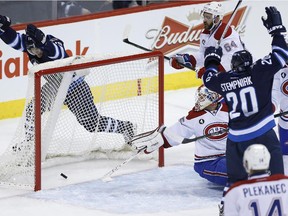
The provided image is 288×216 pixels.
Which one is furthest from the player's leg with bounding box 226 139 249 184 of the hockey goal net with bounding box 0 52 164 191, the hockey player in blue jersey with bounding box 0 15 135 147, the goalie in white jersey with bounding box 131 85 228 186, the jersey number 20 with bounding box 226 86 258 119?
the hockey player in blue jersey with bounding box 0 15 135 147

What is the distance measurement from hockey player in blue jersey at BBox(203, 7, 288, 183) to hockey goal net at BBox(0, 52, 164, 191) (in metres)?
1.43

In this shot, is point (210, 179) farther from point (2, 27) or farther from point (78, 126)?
point (2, 27)

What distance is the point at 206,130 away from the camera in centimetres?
711

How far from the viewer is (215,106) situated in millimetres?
7066

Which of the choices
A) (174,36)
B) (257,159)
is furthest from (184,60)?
(257,159)

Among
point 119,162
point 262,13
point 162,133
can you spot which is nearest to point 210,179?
point 162,133

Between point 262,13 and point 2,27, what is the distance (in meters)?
3.15

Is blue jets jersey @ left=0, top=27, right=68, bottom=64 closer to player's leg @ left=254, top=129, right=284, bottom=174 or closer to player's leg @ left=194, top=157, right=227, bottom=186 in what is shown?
player's leg @ left=194, top=157, right=227, bottom=186

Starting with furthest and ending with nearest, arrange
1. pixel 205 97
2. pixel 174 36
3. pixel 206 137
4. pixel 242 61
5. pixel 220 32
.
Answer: pixel 174 36 → pixel 220 32 → pixel 206 137 → pixel 205 97 → pixel 242 61

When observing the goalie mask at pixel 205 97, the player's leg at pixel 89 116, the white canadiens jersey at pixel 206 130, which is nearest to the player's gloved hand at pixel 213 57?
the goalie mask at pixel 205 97

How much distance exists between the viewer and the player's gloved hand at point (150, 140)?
7.17 m

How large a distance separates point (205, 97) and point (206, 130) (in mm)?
254

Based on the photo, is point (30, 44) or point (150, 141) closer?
point (150, 141)

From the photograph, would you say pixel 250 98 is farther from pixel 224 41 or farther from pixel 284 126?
pixel 224 41
